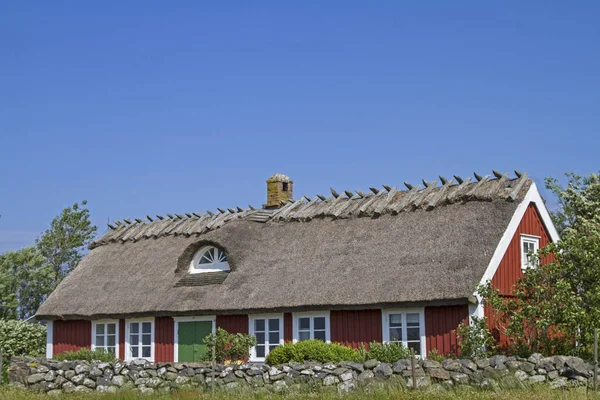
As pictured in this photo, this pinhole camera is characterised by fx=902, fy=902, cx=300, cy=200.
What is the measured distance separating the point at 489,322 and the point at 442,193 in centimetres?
510

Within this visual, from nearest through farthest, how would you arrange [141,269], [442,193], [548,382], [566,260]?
[548,382]
[566,260]
[442,193]
[141,269]

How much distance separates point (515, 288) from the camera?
24609 millimetres

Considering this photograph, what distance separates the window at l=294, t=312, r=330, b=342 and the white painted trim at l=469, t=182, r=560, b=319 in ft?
15.4

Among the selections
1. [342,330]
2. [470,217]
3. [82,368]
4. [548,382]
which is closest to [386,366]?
[548,382]

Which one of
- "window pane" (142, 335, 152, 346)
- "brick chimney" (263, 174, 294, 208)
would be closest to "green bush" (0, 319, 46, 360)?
"window pane" (142, 335, 152, 346)

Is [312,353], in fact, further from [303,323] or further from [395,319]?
[303,323]

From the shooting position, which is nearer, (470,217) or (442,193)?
(470,217)

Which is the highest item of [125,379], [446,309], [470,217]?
[470,217]

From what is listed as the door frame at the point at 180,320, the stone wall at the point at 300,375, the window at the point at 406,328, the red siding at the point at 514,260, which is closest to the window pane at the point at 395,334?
the window at the point at 406,328

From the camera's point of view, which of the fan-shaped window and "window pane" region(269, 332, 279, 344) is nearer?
"window pane" region(269, 332, 279, 344)

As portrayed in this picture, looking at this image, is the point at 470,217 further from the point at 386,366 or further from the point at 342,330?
the point at 386,366

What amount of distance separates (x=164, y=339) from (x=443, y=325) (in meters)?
10.3

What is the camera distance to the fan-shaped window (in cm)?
3023

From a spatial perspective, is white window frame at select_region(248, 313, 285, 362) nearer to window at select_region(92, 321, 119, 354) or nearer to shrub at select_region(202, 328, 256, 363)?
shrub at select_region(202, 328, 256, 363)
